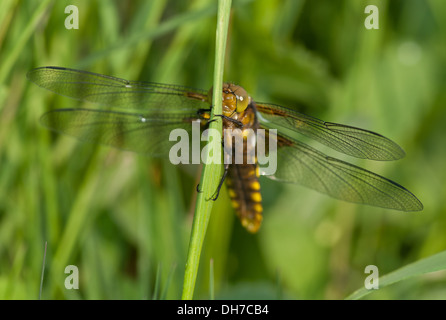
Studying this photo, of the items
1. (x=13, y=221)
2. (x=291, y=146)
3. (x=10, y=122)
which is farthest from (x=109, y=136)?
(x=291, y=146)

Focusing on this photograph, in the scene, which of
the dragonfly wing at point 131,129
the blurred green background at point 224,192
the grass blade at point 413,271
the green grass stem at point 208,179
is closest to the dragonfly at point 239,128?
the dragonfly wing at point 131,129

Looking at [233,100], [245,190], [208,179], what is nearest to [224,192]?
[245,190]

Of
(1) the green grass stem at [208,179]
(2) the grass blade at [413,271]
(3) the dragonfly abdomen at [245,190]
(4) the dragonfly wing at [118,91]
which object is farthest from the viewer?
(3) the dragonfly abdomen at [245,190]

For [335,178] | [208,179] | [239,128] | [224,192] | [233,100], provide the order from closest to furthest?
1. [208,179]
2. [233,100]
3. [239,128]
4. [335,178]
5. [224,192]

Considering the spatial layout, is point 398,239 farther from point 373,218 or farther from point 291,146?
point 291,146

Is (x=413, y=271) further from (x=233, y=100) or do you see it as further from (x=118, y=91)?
(x=118, y=91)

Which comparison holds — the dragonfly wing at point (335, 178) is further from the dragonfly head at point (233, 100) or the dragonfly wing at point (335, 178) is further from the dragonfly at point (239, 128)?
the dragonfly head at point (233, 100)

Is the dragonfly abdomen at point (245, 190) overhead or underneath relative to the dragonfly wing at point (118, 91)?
underneath
